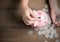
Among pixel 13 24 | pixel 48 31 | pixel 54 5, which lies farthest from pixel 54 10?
pixel 13 24

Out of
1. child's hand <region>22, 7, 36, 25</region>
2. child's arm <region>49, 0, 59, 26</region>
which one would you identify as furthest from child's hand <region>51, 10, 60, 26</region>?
child's hand <region>22, 7, 36, 25</region>

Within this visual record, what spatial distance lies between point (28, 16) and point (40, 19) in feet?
0.34

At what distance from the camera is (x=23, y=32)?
3.22ft

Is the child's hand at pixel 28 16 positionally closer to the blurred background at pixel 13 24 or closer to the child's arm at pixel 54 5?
the blurred background at pixel 13 24

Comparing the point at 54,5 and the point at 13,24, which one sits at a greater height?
the point at 54,5

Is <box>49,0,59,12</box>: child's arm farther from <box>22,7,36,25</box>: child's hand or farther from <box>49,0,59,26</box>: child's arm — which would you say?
<box>22,7,36,25</box>: child's hand

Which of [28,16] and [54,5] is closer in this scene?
[28,16]

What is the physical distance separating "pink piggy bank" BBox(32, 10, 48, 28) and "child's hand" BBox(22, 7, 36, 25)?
4 cm

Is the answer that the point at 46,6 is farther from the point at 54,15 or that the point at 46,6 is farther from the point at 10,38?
the point at 10,38

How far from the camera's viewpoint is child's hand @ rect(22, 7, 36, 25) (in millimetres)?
932

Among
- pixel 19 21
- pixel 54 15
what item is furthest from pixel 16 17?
pixel 54 15

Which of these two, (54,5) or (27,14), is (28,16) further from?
(54,5)

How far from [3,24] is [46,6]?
1.05 feet

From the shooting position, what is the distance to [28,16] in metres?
0.93
